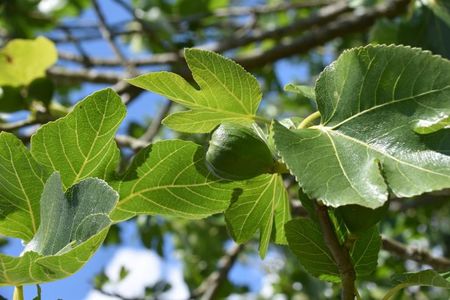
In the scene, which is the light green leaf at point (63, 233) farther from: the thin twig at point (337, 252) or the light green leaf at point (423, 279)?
the light green leaf at point (423, 279)

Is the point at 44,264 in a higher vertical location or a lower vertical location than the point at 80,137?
lower

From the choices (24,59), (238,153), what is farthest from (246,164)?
(24,59)

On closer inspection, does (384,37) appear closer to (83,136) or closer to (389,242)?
(389,242)

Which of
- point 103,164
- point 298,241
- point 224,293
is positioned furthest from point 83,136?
point 224,293

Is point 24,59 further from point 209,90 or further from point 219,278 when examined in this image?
point 209,90

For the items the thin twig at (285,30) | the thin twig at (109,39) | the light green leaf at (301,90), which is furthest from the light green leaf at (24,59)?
the light green leaf at (301,90)
